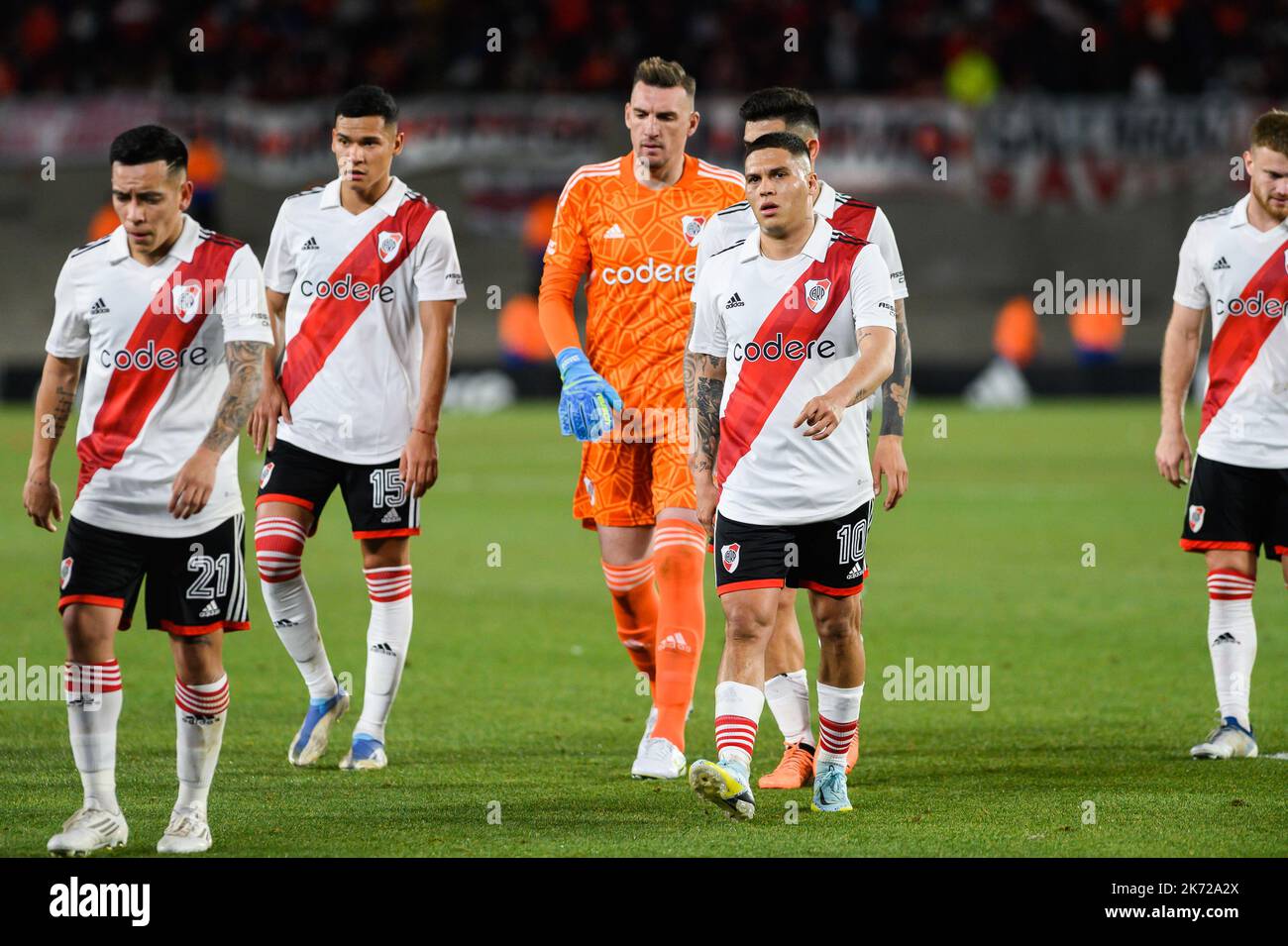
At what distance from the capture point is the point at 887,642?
9.96 metres

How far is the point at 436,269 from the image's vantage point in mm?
7074

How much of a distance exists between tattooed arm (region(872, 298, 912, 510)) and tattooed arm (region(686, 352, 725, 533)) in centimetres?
52

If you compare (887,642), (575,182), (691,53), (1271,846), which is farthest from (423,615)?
(691,53)

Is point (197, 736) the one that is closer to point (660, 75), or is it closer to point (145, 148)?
point (145, 148)

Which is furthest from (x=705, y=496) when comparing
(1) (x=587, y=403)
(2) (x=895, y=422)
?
(1) (x=587, y=403)

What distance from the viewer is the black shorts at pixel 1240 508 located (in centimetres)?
722

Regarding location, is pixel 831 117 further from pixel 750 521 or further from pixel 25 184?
pixel 750 521

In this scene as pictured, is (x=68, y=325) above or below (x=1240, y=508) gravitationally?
above

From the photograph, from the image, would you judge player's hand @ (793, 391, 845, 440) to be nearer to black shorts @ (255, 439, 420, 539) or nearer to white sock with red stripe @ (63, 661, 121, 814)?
black shorts @ (255, 439, 420, 539)

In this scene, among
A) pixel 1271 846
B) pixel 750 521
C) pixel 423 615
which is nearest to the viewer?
pixel 1271 846

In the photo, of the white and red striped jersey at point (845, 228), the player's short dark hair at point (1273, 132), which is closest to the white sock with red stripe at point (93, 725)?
the white and red striped jersey at point (845, 228)

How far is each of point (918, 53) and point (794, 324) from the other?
930 inches

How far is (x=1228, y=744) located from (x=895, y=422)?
1923mm

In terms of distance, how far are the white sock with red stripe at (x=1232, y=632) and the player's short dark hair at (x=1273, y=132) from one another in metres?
1.59
